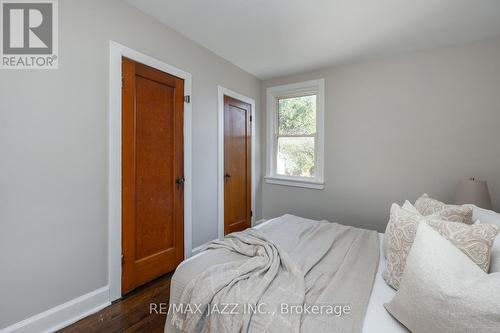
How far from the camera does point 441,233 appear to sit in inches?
43.8

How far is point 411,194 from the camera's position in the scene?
8.99ft

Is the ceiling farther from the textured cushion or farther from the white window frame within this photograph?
the textured cushion

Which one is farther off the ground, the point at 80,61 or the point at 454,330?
the point at 80,61

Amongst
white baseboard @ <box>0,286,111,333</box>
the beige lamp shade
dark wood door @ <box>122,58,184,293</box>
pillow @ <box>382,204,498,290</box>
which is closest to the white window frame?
the beige lamp shade

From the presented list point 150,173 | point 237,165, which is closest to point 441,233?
point 150,173

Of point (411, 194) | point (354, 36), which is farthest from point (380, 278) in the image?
point (354, 36)

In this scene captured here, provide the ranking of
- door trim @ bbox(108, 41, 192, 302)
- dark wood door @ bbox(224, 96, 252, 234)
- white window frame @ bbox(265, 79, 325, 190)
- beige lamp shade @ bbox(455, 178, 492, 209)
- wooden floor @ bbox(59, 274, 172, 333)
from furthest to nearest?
white window frame @ bbox(265, 79, 325, 190)
dark wood door @ bbox(224, 96, 252, 234)
beige lamp shade @ bbox(455, 178, 492, 209)
door trim @ bbox(108, 41, 192, 302)
wooden floor @ bbox(59, 274, 172, 333)

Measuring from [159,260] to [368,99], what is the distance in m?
3.19

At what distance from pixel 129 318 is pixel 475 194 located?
10.6ft

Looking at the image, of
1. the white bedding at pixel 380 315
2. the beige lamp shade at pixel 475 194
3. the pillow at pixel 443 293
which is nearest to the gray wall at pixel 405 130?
the beige lamp shade at pixel 475 194

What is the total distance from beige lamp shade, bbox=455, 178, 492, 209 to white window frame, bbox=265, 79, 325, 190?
151 centimetres

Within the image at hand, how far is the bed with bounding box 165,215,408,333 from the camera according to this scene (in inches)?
36.9

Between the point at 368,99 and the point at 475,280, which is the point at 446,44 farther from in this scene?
the point at 475,280

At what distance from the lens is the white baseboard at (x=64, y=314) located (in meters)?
1.45
